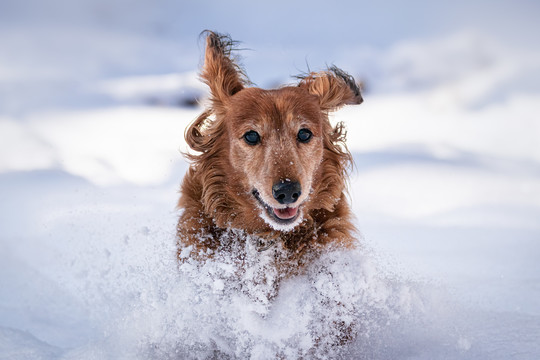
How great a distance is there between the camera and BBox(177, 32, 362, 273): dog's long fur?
3.50 m

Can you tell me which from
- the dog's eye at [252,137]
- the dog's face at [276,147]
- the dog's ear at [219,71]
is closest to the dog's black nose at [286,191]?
the dog's face at [276,147]

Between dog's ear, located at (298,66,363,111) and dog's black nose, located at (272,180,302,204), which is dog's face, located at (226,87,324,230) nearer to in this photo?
dog's black nose, located at (272,180,302,204)

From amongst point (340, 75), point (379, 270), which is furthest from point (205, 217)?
point (340, 75)

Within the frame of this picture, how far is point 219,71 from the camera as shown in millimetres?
4180

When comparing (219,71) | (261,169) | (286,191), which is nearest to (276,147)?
(261,169)

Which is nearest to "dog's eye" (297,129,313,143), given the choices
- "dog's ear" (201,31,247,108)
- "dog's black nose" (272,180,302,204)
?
"dog's black nose" (272,180,302,204)

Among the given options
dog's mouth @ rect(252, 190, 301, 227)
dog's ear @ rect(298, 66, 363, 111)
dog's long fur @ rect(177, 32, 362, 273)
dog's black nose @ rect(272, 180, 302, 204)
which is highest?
dog's ear @ rect(298, 66, 363, 111)

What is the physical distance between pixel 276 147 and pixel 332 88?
1131mm

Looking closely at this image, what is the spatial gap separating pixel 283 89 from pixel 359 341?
2172 millimetres

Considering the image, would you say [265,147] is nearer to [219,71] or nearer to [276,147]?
[276,147]

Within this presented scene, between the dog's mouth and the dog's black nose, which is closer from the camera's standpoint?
the dog's black nose

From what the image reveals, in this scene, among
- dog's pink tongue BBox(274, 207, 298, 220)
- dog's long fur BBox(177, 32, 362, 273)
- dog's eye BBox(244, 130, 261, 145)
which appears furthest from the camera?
dog's eye BBox(244, 130, 261, 145)

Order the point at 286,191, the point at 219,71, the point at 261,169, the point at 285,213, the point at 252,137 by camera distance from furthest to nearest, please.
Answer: the point at 219,71 → the point at 252,137 → the point at 261,169 → the point at 285,213 → the point at 286,191

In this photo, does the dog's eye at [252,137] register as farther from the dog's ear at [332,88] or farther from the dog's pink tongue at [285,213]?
the dog's ear at [332,88]
